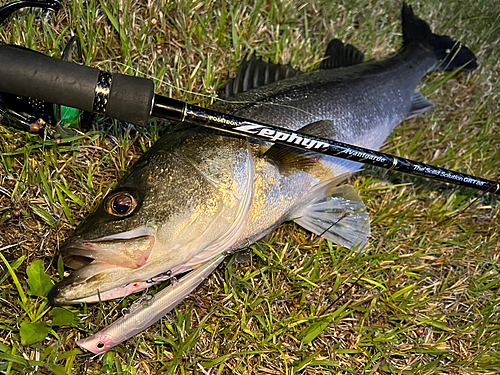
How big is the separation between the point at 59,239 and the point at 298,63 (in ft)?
8.14

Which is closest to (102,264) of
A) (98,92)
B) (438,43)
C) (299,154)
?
(98,92)

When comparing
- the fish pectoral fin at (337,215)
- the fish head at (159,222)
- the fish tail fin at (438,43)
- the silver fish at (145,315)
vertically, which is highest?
the fish tail fin at (438,43)

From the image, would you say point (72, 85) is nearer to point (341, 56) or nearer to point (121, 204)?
point (121, 204)

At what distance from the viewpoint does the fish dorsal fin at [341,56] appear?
360 cm

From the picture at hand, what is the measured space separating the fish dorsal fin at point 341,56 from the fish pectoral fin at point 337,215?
48.9 inches

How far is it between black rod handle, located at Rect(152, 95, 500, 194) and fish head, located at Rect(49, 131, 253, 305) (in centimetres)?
17

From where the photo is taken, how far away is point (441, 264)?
3146 mm

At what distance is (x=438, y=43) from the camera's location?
406 cm

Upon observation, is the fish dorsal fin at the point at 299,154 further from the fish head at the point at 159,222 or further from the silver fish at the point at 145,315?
the silver fish at the point at 145,315

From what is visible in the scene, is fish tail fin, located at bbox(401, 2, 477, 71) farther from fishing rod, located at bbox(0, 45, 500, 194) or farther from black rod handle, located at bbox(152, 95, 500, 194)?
fishing rod, located at bbox(0, 45, 500, 194)

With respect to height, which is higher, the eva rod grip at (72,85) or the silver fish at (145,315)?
the eva rod grip at (72,85)

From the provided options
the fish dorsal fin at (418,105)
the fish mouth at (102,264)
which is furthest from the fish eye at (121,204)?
the fish dorsal fin at (418,105)

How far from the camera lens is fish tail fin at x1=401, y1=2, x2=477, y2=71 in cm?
402

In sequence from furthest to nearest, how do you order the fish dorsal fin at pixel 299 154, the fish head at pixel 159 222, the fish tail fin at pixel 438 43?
the fish tail fin at pixel 438 43
the fish dorsal fin at pixel 299 154
the fish head at pixel 159 222
